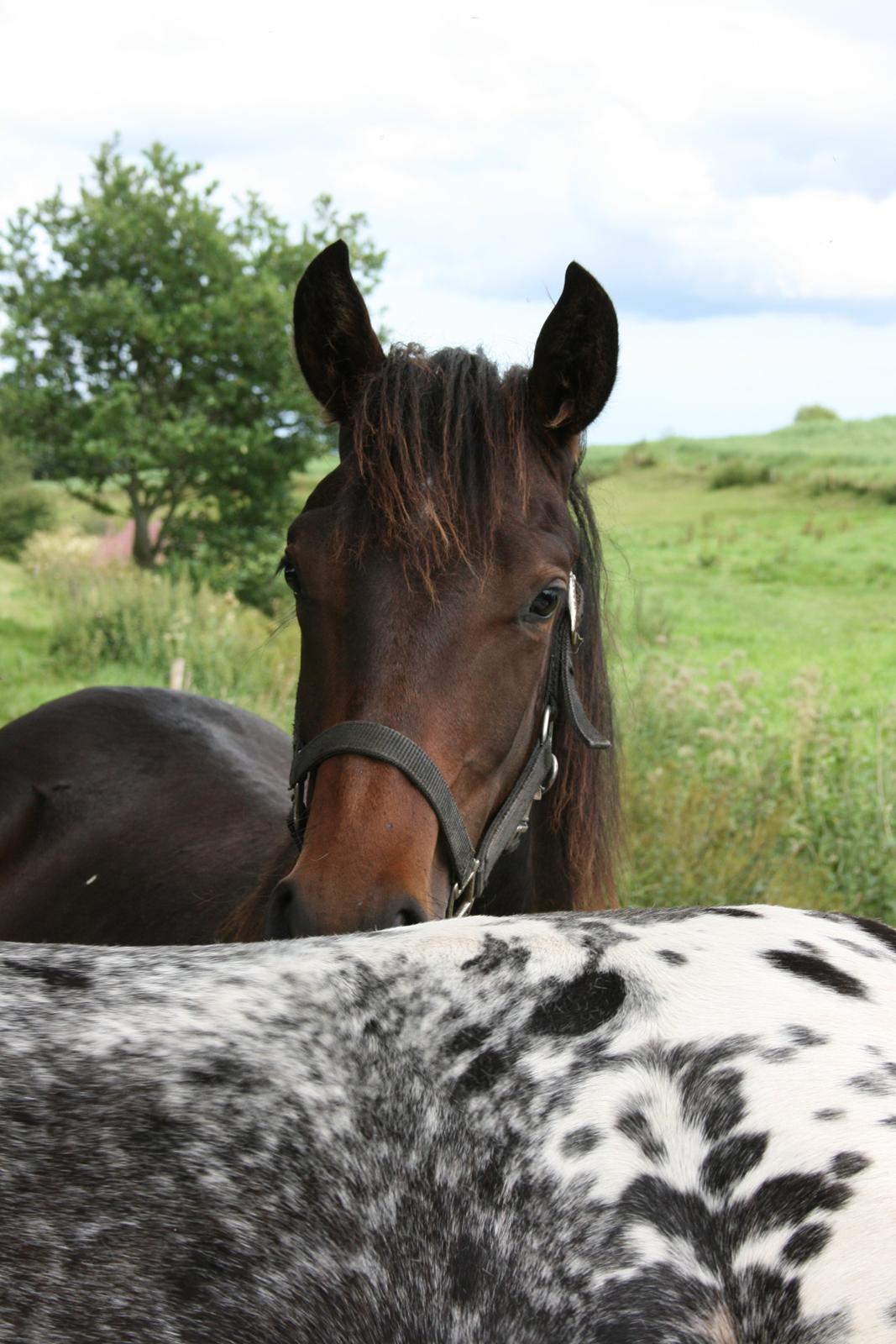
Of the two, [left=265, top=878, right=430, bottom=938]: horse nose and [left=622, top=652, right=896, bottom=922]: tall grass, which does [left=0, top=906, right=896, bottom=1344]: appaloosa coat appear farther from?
[left=622, top=652, right=896, bottom=922]: tall grass

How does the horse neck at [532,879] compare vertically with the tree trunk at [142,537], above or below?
below

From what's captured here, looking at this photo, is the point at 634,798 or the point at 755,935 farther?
the point at 634,798

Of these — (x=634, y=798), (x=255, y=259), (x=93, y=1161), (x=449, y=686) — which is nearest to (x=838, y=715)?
(x=634, y=798)

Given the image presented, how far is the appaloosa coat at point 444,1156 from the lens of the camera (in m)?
1.05

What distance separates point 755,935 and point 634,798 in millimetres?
4984

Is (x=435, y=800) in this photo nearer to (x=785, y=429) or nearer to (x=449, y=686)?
(x=449, y=686)

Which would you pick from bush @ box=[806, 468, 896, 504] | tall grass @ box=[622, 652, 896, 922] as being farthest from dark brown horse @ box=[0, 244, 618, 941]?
bush @ box=[806, 468, 896, 504]

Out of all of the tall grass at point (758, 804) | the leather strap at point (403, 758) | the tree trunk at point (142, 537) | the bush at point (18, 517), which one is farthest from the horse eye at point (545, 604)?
the bush at point (18, 517)

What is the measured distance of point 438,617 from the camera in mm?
2201

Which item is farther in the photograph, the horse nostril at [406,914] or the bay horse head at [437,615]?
the bay horse head at [437,615]

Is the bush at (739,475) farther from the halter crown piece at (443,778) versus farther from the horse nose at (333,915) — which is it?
the horse nose at (333,915)

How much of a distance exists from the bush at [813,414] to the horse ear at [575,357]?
78.4 ft

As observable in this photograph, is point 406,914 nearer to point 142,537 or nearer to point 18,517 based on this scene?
point 142,537

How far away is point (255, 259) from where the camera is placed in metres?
17.2
